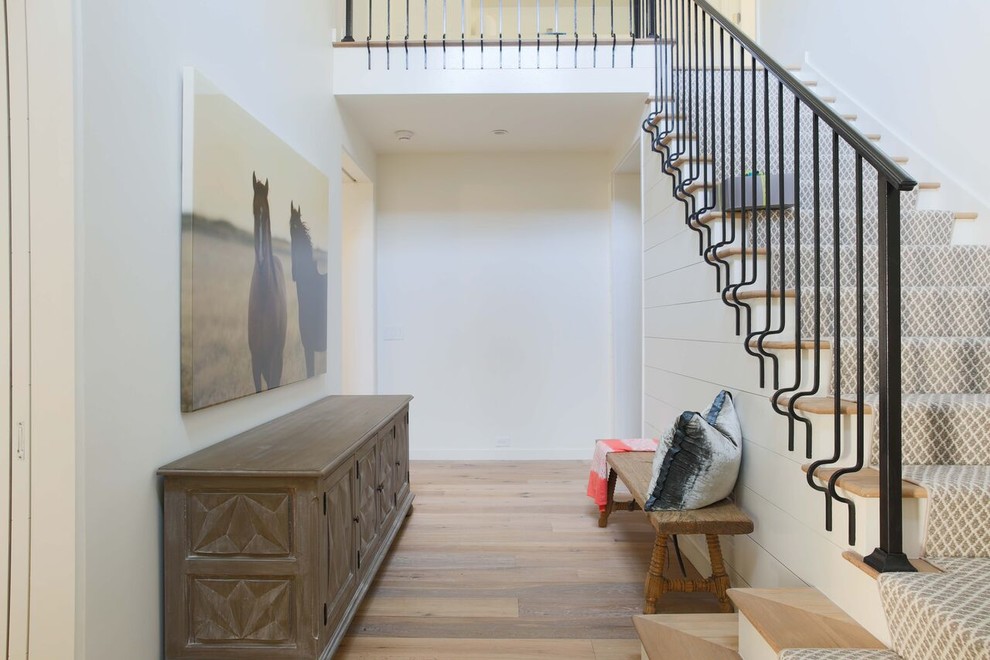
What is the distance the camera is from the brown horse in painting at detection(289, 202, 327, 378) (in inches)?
112

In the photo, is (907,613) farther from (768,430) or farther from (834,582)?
(768,430)

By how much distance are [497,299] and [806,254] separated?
2922mm

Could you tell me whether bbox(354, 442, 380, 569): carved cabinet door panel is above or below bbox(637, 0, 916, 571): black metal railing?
below

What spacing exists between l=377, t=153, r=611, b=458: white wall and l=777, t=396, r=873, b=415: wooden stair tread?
3167 mm

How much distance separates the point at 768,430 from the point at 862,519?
564mm

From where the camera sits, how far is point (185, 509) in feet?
5.82

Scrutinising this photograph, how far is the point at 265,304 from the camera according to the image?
8.07 ft

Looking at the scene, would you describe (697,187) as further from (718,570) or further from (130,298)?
(130,298)

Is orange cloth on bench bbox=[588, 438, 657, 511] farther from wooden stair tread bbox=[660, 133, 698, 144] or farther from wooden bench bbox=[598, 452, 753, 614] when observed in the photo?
wooden stair tread bbox=[660, 133, 698, 144]

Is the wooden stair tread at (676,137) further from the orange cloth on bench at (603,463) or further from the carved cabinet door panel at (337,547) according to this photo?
the carved cabinet door panel at (337,547)

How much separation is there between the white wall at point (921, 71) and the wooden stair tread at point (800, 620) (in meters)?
1.99

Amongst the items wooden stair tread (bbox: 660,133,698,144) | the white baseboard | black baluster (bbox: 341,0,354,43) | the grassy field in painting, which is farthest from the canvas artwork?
the white baseboard

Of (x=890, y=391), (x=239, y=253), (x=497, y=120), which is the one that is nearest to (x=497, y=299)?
(x=497, y=120)

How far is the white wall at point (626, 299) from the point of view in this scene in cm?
484
